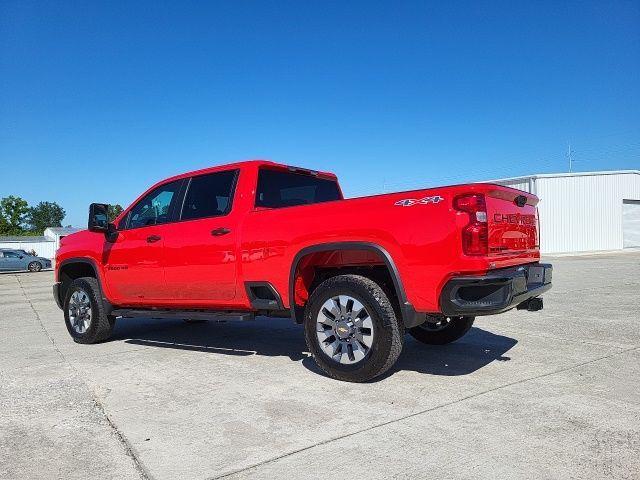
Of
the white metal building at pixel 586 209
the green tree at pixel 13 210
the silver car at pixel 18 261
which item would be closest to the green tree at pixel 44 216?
the green tree at pixel 13 210

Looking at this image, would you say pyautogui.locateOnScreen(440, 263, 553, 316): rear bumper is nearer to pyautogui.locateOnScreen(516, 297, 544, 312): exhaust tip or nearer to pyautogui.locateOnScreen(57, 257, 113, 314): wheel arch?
pyautogui.locateOnScreen(516, 297, 544, 312): exhaust tip

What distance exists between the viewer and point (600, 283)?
11539mm

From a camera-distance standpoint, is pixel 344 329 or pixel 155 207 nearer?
pixel 344 329

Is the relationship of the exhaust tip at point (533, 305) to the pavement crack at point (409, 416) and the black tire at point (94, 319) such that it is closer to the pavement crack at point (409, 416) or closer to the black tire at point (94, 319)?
the pavement crack at point (409, 416)

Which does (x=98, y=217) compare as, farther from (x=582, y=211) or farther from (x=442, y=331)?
(x=582, y=211)

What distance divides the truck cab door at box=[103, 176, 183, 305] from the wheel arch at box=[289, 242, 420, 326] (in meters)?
1.72

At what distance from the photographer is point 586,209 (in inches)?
1166

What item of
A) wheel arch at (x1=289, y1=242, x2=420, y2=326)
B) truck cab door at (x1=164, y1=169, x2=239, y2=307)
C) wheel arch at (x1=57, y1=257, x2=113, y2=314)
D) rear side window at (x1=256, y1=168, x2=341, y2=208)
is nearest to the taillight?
wheel arch at (x1=289, y1=242, x2=420, y2=326)

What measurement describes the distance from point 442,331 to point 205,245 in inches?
104

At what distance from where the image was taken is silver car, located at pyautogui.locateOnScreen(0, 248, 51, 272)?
98.1ft

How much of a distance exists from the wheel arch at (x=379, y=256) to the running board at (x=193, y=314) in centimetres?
61

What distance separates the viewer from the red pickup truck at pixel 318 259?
357cm

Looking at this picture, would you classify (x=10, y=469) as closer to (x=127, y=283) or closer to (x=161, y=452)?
(x=161, y=452)

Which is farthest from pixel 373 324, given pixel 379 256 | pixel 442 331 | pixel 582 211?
pixel 582 211
